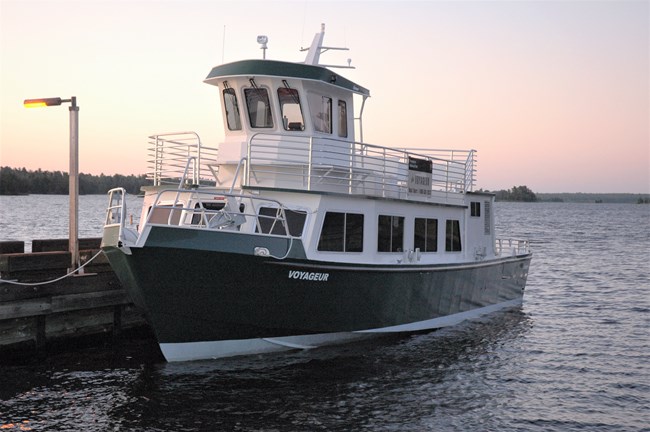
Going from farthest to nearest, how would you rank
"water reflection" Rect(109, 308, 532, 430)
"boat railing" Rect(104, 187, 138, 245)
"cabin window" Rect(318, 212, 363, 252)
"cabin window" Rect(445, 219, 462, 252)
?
1. "cabin window" Rect(445, 219, 462, 252)
2. "cabin window" Rect(318, 212, 363, 252)
3. "boat railing" Rect(104, 187, 138, 245)
4. "water reflection" Rect(109, 308, 532, 430)

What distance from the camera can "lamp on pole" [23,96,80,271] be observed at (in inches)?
558

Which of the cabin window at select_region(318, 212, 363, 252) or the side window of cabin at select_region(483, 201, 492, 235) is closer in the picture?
the cabin window at select_region(318, 212, 363, 252)

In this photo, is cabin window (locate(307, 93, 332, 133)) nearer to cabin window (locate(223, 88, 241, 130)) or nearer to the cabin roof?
the cabin roof

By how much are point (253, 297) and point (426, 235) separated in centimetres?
517

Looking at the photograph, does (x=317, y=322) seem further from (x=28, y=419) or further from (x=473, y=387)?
(x=28, y=419)

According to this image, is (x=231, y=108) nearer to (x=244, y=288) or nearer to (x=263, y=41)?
(x=263, y=41)

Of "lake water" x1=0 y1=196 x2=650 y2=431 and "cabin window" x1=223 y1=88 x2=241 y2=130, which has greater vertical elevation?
"cabin window" x1=223 y1=88 x2=241 y2=130

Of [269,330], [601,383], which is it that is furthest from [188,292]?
[601,383]

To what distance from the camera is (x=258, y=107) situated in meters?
14.7

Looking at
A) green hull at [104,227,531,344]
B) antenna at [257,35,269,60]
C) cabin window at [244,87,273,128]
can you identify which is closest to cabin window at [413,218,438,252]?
green hull at [104,227,531,344]

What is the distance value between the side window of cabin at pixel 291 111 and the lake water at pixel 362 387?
15.0ft

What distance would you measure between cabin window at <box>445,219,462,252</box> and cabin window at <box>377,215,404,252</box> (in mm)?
2084

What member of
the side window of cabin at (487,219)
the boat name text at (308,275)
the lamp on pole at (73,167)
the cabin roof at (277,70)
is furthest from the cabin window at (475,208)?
the lamp on pole at (73,167)

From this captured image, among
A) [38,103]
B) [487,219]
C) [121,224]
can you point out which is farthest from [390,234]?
[38,103]
